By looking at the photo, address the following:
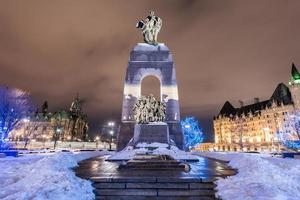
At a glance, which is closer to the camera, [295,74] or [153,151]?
[153,151]

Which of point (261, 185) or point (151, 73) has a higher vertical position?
point (151, 73)

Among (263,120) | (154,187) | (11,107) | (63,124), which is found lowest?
(154,187)

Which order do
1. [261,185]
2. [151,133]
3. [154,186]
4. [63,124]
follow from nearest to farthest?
[261,185], [154,186], [151,133], [63,124]

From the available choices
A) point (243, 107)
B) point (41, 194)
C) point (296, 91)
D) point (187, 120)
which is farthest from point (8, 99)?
point (243, 107)

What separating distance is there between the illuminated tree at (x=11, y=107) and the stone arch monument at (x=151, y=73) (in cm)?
1872

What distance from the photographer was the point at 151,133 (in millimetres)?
19562

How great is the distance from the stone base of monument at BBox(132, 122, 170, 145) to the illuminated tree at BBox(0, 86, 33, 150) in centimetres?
2120

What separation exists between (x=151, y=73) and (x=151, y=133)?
982 centimetres

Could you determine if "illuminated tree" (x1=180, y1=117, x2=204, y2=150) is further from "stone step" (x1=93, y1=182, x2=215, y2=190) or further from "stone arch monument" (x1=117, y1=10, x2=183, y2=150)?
"stone step" (x1=93, y1=182, x2=215, y2=190)

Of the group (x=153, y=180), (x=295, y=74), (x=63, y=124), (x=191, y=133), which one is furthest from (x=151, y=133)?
(x=63, y=124)

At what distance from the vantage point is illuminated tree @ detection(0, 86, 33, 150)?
97.8 feet

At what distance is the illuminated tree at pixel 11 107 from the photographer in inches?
1173

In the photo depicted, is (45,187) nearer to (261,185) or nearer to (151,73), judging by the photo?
(261,185)

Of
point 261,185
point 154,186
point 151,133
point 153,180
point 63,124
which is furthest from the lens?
point 63,124
